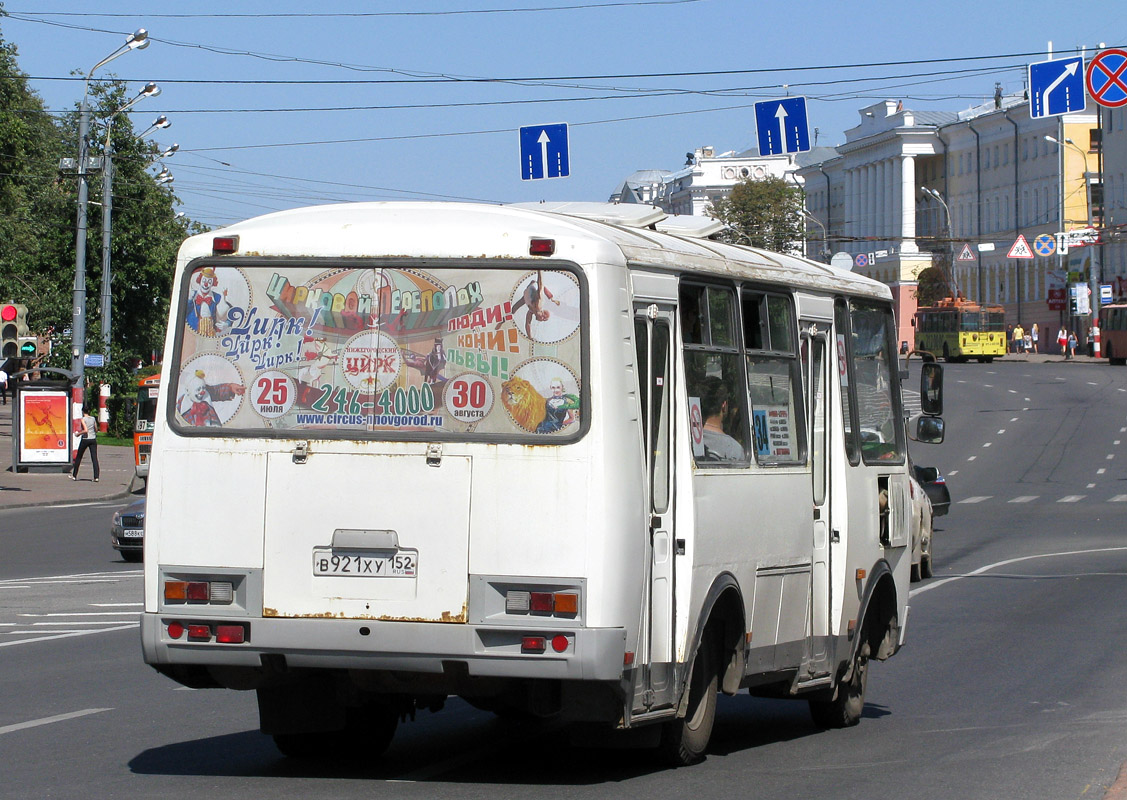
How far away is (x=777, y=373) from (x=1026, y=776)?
7.32 feet

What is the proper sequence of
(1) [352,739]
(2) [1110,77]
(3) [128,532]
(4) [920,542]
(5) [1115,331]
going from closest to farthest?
(1) [352,739]
(4) [920,542]
(3) [128,532]
(2) [1110,77]
(5) [1115,331]

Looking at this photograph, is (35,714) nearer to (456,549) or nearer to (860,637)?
(456,549)

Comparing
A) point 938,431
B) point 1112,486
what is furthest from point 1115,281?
point 938,431

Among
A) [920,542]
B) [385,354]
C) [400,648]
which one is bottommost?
[920,542]

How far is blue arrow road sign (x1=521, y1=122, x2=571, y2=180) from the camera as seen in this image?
33312 mm

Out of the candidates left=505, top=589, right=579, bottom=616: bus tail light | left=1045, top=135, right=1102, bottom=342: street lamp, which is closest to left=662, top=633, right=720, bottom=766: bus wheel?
left=505, top=589, right=579, bottom=616: bus tail light

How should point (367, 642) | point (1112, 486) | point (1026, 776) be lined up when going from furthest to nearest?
1. point (1112, 486)
2. point (1026, 776)
3. point (367, 642)

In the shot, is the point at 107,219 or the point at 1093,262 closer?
the point at 107,219

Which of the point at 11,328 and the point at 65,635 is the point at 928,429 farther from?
the point at 11,328

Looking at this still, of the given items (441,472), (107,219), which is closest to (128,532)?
(441,472)

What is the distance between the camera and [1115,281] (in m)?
91.8

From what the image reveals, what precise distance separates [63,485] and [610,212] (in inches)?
1275

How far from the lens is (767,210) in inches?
4035

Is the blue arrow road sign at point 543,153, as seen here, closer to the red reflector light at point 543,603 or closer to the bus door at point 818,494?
the bus door at point 818,494
